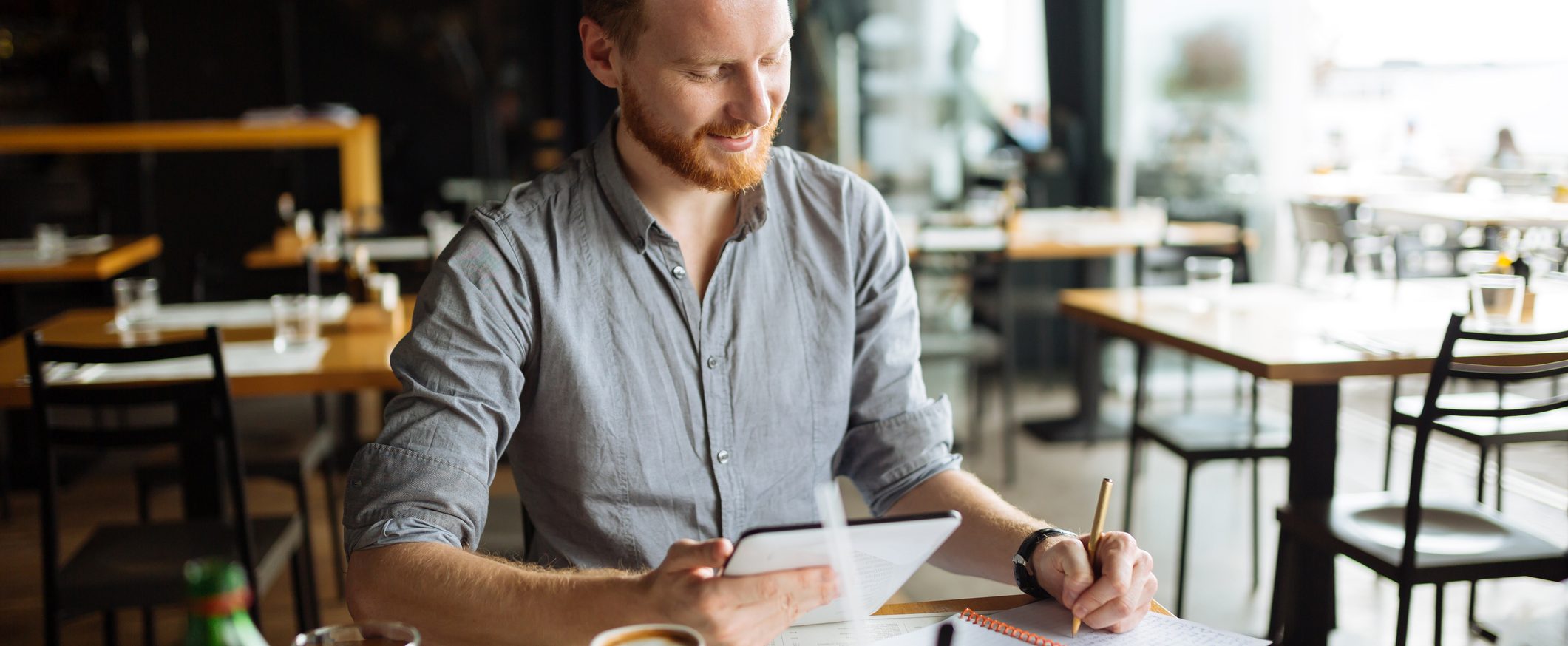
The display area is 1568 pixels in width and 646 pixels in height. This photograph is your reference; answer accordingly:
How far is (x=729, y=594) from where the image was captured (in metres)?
0.94

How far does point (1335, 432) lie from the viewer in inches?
99.0

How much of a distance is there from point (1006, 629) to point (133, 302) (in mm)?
2709

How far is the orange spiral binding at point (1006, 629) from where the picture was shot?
1099 millimetres

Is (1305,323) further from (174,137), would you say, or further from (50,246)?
(174,137)

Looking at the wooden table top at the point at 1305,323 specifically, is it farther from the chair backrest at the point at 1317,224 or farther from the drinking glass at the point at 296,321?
the drinking glass at the point at 296,321

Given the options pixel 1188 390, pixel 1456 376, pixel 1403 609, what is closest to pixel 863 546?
pixel 1403 609

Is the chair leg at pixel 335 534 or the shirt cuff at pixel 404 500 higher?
the shirt cuff at pixel 404 500

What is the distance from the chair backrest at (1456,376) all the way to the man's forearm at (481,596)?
64.3 inches

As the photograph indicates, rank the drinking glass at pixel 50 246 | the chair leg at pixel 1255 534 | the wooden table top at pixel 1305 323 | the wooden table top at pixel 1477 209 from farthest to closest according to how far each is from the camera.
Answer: the drinking glass at pixel 50 246 → the wooden table top at pixel 1477 209 → the chair leg at pixel 1255 534 → the wooden table top at pixel 1305 323

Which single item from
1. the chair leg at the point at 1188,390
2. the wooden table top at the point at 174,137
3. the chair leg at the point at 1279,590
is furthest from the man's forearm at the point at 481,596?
the wooden table top at the point at 174,137

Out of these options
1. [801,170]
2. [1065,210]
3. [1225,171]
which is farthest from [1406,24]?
[801,170]

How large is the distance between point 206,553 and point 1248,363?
2.04 metres

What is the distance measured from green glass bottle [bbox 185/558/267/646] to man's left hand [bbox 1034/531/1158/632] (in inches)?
30.3

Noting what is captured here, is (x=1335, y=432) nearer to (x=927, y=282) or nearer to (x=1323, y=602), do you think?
(x=1323, y=602)
